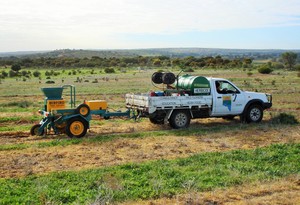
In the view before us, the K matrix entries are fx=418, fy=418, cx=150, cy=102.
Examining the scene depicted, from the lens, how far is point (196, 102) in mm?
16016

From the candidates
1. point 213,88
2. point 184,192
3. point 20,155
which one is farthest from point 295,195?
point 213,88

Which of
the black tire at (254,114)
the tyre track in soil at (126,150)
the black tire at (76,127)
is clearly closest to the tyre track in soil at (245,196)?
the tyre track in soil at (126,150)

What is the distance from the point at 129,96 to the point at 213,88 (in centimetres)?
334

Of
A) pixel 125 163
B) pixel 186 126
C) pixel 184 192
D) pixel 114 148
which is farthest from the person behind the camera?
pixel 186 126

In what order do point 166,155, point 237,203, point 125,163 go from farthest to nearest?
point 166,155 < point 125,163 < point 237,203

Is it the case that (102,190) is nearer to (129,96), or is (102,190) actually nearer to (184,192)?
(184,192)

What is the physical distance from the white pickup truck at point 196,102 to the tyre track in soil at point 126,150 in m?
1.53

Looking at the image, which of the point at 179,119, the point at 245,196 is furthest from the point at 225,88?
the point at 245,196

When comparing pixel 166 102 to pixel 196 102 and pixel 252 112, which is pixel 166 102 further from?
pixel 252 112

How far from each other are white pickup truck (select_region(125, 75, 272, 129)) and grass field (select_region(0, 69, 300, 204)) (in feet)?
1.77

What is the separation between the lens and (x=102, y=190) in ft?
26.4

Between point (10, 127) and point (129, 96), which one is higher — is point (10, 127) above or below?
below

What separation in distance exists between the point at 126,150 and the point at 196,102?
15.6 ft

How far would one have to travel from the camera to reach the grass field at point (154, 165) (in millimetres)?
7945
